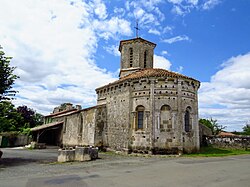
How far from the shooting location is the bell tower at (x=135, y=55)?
24891mm

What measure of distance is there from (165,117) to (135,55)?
992 cm

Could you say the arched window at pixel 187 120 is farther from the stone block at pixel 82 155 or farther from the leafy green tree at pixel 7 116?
the leafy green tree at pixel 7 116

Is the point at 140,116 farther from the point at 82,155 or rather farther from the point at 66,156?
the point at 66,156

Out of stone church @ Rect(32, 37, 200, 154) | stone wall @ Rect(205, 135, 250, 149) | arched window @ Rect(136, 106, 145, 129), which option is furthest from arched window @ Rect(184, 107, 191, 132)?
stone wall @ Rect(205, 135, 250, 149)

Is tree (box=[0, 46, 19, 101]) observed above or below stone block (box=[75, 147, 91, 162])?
above

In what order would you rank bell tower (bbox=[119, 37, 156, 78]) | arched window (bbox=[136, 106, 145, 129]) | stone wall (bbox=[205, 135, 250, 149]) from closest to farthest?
arched window (bbox=[136, 106, 145, 129]) < stone wall (bbox=[205, 135, 250, 149]) < bell tower (bbox=[119, 37, 156, 78])

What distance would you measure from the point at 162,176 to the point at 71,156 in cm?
788

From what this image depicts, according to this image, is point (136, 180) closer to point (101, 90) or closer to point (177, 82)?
point (177, 82)

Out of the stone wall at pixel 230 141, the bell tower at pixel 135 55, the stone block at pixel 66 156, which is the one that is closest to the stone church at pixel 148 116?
the bell tower at pixel 135 55

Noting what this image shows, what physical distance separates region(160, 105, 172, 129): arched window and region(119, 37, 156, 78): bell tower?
7994 millimetres

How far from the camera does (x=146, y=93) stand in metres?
18.7

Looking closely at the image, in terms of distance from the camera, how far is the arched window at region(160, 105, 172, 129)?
17906 mm

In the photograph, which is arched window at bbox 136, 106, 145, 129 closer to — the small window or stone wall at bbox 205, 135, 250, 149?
the small window

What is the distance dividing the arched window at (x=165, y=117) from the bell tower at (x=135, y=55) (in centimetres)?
799
